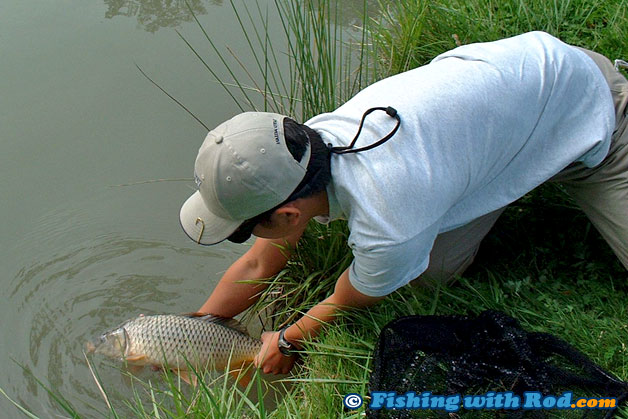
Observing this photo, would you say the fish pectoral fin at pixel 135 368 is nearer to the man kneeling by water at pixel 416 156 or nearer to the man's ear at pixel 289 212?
the man kneeling by water at pixel 416 156

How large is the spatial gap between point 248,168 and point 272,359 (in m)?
0.97

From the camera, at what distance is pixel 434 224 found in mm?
1872

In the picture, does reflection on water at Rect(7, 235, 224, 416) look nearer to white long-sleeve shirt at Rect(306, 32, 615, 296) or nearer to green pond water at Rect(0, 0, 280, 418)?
green pond water at Rect(0, 0, 280, 418)

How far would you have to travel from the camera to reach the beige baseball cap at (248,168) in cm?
176

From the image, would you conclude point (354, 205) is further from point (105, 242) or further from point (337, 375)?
point (105, 242)

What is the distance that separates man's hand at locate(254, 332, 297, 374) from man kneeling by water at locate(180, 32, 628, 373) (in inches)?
9.1

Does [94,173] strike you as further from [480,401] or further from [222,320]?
[480,401]

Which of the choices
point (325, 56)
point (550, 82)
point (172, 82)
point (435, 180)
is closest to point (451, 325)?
point (435, 180)

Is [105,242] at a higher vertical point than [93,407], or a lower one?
higher

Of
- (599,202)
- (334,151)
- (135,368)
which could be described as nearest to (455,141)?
(334,151)

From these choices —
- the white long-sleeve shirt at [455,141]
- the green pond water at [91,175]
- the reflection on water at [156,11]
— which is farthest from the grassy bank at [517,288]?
the reflection on water at [156,11]

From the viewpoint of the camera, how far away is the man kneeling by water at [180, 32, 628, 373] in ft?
5.85

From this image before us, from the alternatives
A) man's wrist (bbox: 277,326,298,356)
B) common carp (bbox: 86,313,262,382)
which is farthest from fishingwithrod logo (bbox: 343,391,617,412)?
common carp (bbox: 86,313,262,382)

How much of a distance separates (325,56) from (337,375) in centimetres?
120
